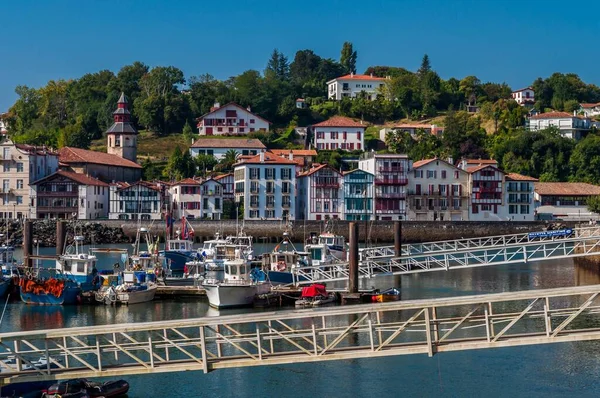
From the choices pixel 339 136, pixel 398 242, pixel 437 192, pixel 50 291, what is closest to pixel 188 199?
pixel 437 192

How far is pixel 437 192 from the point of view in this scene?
108750 mm

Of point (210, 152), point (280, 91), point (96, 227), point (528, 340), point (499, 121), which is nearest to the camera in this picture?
point (528, 340)

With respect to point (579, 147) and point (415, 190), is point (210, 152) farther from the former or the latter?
point (579, 147)

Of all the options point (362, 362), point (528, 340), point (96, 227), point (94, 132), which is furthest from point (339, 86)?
point (528, 340)

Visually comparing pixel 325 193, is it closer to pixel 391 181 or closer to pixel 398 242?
pixel 391 181

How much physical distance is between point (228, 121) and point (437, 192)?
4037cm

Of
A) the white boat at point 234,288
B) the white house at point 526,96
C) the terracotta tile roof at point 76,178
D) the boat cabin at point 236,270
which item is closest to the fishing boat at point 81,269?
the white boat at point 234,288

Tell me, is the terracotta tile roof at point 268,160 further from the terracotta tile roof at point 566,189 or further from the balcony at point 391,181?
the terracotta tile roof at point 566,189

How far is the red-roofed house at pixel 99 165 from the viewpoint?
112812 mm

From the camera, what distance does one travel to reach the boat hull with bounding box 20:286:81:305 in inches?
2002

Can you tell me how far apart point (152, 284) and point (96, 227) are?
1973 inches

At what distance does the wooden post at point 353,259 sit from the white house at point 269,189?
5528 cm

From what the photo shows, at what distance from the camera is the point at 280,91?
522ft

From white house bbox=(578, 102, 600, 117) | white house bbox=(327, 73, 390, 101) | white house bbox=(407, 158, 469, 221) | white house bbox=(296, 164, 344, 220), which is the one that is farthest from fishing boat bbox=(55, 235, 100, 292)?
white house bbox=(578, 102, 600, 117)
